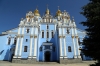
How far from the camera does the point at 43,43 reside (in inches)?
1250

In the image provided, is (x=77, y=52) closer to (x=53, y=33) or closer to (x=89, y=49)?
(x=53, y=33)

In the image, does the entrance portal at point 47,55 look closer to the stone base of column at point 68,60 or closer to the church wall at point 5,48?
the stone base of column at point 68,60

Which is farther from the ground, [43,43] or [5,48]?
[43,43]

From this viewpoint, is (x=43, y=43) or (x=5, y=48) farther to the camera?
(x=5, y=48)

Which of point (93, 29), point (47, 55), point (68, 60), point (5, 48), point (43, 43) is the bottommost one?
point (68, 60)

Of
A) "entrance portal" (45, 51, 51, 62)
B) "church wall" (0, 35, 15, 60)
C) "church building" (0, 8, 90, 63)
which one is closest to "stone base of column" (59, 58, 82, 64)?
"church building" (0, 8, 90, 63)

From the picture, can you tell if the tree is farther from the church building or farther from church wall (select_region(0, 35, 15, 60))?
church wall (select_region(0, 35, 15, 60))

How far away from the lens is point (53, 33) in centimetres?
3525

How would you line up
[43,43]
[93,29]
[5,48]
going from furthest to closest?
[5,48] < [43,43] < [93,29]

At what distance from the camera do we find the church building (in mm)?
27266

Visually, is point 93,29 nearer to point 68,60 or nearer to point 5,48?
point 68,60

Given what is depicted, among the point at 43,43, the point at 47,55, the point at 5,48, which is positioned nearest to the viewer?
the point at 43,43

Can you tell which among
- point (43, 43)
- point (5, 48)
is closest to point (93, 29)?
point (43, 43)

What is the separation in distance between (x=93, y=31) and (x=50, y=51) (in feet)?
75.6
